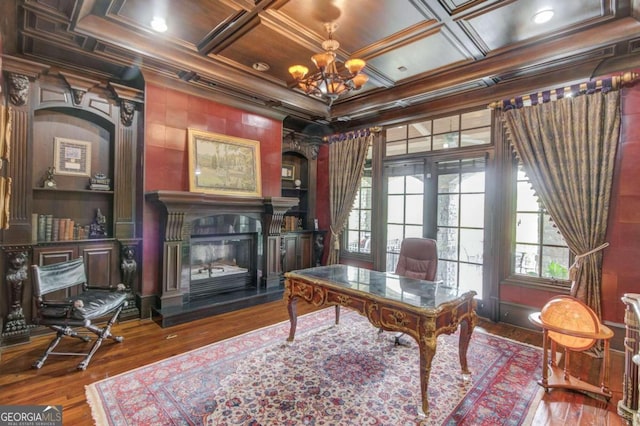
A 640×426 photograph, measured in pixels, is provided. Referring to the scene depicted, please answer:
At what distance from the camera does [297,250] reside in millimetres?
5551

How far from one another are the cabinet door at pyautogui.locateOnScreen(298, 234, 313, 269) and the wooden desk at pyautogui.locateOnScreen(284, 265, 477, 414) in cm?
248

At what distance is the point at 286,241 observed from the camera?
5.36 metres

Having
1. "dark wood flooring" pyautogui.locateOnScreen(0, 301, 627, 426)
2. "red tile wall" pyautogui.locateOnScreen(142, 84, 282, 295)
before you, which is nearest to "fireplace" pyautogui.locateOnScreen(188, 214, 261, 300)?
"red tile wall" pyautogui.locateOnScreen(142, 84, 282, 295)

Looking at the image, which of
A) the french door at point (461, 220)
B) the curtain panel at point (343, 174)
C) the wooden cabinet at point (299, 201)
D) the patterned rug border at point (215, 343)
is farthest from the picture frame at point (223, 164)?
the french door at point (461, 220)

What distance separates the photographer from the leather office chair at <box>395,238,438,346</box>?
3139 mm

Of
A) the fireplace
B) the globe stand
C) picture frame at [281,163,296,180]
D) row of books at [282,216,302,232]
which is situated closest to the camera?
the globe stand

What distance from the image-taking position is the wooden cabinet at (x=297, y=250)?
17.6 ft

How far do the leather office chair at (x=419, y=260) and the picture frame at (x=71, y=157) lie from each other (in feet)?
12.4

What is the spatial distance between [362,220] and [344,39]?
3032 mm

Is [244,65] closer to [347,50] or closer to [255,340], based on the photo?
[347,50]

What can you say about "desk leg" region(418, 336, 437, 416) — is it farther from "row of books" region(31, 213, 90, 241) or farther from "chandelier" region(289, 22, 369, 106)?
"row of books" region(31, 213, 90, 241)

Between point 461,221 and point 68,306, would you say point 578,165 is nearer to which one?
point 461,221

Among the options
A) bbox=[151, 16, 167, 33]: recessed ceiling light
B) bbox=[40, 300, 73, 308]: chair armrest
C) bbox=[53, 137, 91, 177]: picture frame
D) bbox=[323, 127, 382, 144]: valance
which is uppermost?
bbox=[151, 16, 167, 33]: recessed ceiling light

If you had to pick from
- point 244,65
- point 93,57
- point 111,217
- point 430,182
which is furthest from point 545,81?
point 111,217
